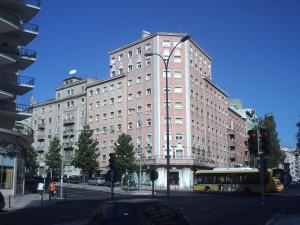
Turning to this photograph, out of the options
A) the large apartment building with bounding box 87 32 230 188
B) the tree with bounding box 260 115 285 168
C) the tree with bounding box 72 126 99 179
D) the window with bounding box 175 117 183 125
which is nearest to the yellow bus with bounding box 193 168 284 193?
the large apartment building with bounding box 87 32 230 188

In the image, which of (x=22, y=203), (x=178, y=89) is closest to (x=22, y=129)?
(x=22, y=203)

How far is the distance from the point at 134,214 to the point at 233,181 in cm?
4360

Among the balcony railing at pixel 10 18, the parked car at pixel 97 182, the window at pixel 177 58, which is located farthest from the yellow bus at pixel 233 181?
the window at pixel 177 58

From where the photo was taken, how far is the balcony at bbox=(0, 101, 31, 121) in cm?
4194

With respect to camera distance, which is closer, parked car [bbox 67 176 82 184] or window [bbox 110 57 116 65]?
parked car [bbox 67 176 82 184]

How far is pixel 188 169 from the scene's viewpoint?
254 ft

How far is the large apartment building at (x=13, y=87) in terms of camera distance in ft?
133

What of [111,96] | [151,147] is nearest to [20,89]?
[151,147]

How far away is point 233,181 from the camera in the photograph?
5200cm

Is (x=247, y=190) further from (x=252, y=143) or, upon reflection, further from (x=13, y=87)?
(x=252, y=143)

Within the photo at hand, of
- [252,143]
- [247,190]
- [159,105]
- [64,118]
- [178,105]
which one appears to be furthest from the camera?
[64,118]

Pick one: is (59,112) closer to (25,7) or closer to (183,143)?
(183,143)

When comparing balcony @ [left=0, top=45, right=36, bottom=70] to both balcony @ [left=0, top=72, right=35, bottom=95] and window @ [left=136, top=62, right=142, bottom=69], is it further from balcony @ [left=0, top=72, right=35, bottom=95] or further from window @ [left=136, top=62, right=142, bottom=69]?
window @ [left=136, top=62, right=142, bottom=69]

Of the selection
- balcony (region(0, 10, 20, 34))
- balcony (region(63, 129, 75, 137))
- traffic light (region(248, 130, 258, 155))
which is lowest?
traffic light (region(248, 130, 258, 155))
